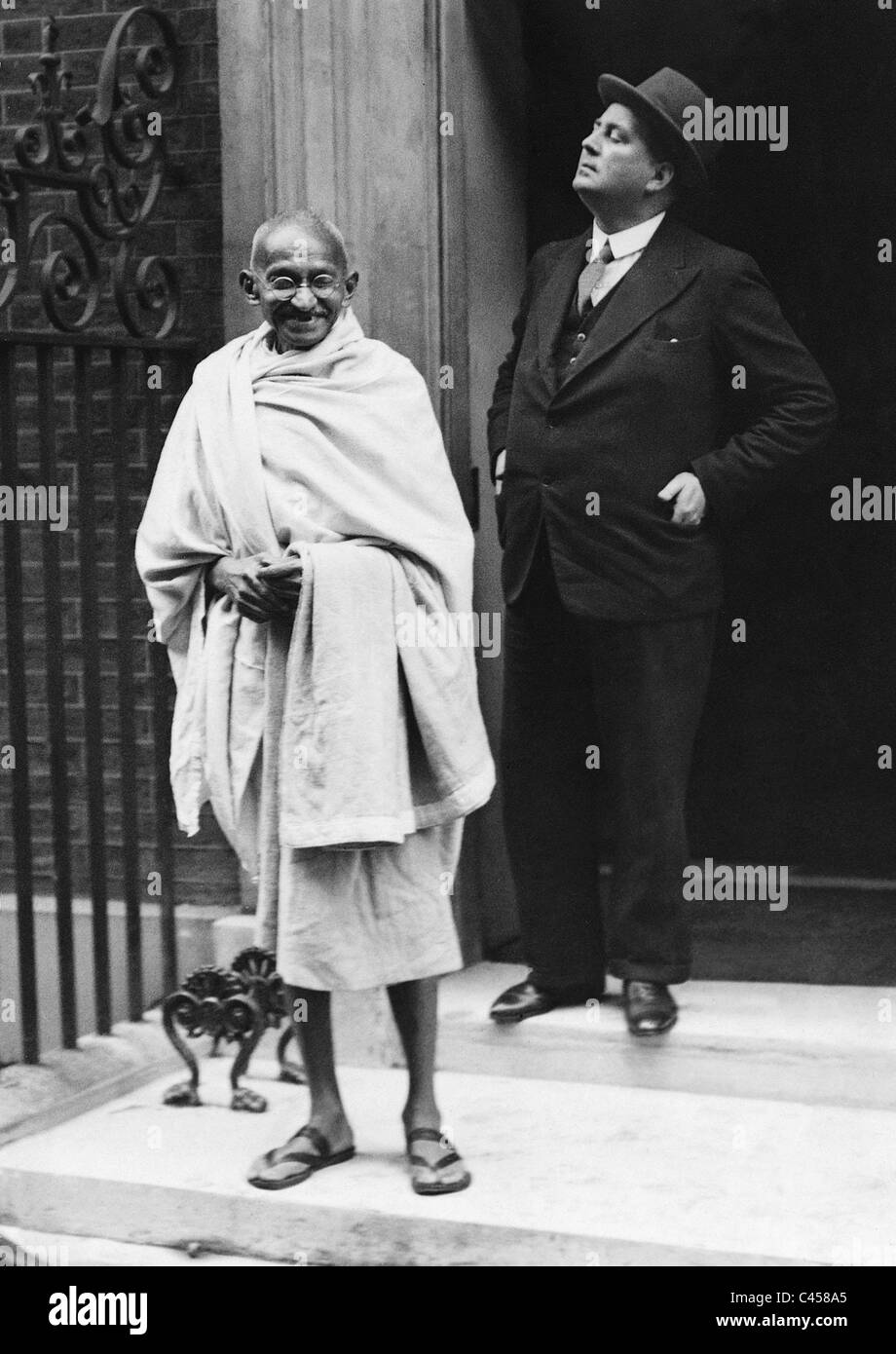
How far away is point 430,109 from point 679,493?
4.06 ft

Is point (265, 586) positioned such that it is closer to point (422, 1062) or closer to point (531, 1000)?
point (422, 1062)

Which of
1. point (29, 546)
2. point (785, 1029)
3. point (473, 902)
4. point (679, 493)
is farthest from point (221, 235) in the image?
point (785, 1029)

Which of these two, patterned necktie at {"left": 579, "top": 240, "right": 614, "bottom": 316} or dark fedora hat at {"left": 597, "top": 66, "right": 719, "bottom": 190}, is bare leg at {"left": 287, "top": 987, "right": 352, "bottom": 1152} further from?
dark fedora hat at {"left": 597, "top": 66, "right": 719, "bottom": 190}

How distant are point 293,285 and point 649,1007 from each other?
2.07 meters

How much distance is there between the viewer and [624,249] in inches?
190

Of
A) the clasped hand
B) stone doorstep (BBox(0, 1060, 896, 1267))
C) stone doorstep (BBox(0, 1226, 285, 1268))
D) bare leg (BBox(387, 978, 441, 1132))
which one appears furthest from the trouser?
stone doorstep (BBox(0, 1226, 285, 1268))

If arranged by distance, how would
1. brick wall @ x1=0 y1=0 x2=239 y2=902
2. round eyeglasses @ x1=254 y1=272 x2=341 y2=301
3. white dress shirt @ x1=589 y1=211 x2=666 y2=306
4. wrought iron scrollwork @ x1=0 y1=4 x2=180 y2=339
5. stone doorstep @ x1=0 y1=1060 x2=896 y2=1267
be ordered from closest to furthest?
stone doorstep @ x1=0 y1=1060 x2=896 y2=1267 < round eyeglasses @ x1=254 y1=272 x2=341 y2=301 < wrought iron scrollwork @ x1=0 y1=4 x2=180 y2=339 < white dress shirt @ x1=589 y1=211 x2=666 y2=306 < brick wall @ x1=0 y1=0 x2=239 y2=902

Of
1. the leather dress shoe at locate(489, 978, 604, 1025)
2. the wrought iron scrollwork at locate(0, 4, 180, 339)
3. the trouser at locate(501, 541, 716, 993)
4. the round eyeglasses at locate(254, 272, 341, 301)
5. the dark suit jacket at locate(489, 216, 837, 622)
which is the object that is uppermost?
the wrought iron scrollwork at locate(0, 4, 180, 339)

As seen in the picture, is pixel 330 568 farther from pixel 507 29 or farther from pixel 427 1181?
pixel 507 29

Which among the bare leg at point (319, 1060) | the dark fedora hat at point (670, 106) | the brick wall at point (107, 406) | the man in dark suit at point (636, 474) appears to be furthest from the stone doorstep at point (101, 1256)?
the dark fedora hat at point (670, 106)

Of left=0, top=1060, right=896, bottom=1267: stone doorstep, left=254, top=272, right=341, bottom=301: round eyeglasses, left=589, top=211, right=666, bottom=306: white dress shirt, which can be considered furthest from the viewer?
left=589, top=211, right=666, bottom=306: white dress shirt

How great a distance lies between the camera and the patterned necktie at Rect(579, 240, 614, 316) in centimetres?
486

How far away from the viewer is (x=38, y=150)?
15.5 feet

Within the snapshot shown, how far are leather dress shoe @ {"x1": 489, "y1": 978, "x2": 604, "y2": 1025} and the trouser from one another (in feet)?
0.09
